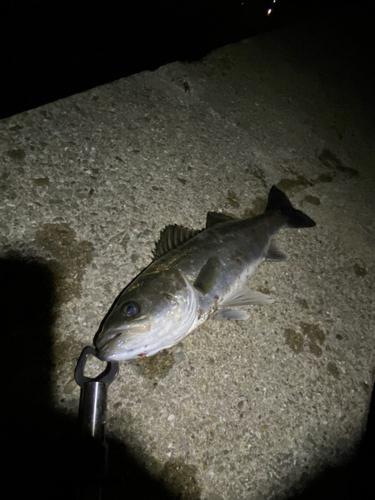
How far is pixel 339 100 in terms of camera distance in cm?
567

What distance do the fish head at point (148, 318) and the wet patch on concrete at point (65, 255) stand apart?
498 mm

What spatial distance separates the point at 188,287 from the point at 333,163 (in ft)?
11.9

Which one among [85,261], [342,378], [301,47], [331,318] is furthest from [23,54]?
[301,47]

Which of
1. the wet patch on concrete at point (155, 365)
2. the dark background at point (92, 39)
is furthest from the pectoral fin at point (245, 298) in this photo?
the dark background at point (92, 39)

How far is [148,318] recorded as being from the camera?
1949 mm

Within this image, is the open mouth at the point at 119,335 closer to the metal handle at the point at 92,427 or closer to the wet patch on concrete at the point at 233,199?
the metal handle at the point at 92,427

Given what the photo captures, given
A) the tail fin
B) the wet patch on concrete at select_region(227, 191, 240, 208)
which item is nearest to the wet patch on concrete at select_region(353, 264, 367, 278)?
the tail fin

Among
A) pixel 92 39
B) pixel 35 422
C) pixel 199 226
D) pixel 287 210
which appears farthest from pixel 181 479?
pixel 92 39

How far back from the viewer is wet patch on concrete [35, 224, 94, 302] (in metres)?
2.31

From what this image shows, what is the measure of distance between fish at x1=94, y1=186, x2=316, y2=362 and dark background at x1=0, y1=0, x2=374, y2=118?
1.98 meters

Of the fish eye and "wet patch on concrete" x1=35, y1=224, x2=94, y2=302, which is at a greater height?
the fish eye

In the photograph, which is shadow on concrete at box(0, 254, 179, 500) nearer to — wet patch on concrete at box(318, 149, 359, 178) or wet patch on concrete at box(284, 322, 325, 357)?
wet patch on concrete at box(284, 322, 325, 357)

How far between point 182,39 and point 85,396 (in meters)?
4.65

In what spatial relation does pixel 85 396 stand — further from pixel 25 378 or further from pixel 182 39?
pixel 182 39
